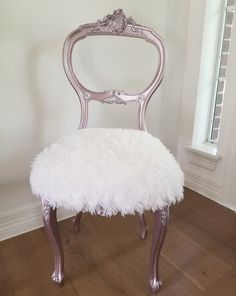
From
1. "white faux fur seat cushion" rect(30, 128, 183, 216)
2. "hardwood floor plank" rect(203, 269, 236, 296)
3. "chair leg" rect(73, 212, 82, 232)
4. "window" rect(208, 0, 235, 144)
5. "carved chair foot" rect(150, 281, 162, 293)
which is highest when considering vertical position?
"window" rect(208, 0, 235, 144)

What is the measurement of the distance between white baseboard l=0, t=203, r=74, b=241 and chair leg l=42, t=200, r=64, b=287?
0.38 meters

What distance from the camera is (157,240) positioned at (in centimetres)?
85

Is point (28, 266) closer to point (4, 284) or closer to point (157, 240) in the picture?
point (4, 284)

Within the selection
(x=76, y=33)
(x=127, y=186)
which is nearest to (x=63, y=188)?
(x=127, y=186)

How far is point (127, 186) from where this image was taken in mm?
694

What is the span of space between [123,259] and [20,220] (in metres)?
0.52

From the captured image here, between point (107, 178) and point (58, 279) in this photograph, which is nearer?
point (107, 178)

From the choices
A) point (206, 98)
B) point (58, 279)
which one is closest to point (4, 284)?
point (58, 279)

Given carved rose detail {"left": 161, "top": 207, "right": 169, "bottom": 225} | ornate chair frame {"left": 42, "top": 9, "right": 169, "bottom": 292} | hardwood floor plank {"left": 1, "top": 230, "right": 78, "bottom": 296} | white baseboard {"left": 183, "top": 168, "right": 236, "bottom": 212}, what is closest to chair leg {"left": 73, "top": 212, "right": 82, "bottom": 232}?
hardwood floor plank {"left": 1, "top": 230, "right": 78, "bottom": 296}

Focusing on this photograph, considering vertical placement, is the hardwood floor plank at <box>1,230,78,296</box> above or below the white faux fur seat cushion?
below

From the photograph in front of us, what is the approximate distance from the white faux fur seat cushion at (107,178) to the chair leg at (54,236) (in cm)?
8

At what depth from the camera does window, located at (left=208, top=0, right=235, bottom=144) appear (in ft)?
4.72

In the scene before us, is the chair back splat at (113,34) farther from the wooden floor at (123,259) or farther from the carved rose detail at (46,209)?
the wooden floor at (123,259)

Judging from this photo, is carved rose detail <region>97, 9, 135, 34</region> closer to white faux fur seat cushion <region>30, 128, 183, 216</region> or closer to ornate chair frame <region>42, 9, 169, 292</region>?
ornate chair frame <region>42, 9, 169, 292</region>
